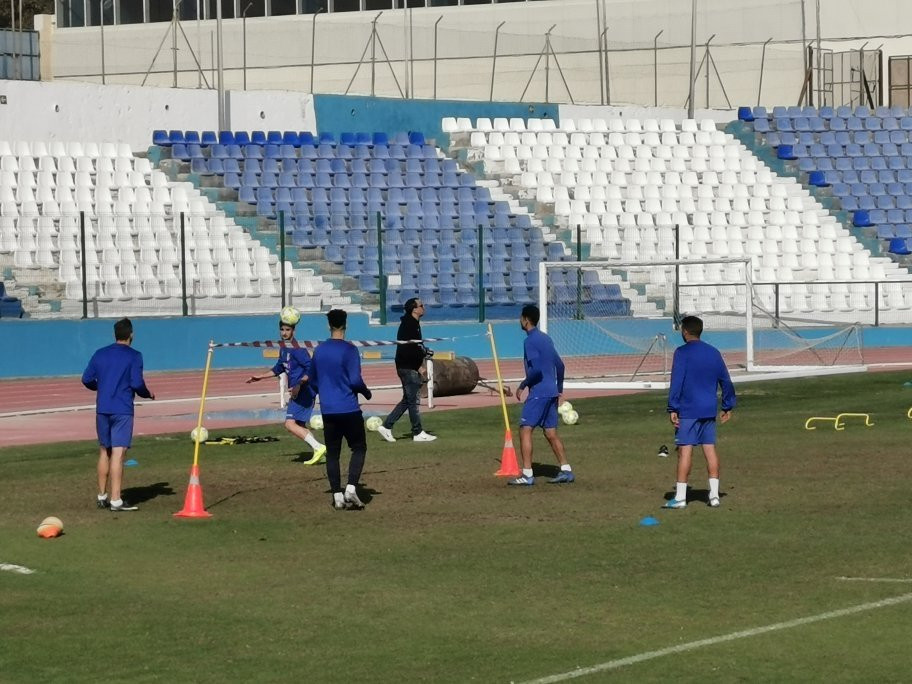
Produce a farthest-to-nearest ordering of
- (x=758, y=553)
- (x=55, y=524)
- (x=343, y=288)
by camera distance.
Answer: (x=343, y=288) → (x=55, y=524) → (x=758, y=553)

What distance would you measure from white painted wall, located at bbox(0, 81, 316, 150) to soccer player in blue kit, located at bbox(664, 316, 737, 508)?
2778cm

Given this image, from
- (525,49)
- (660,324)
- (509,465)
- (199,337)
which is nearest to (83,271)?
(199,337)

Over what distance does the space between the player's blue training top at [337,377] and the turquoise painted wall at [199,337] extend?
16.4 meters

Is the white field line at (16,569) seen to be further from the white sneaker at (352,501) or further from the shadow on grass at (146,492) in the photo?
the white sneaker at (352,501)

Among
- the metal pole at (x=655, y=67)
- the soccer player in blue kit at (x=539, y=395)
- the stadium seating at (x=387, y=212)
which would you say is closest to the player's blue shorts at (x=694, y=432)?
the soccer player in blue kit at (x=539, y=395)

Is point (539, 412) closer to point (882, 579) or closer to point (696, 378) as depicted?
point (696, 378)

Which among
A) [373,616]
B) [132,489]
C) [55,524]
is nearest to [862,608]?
[373,616]

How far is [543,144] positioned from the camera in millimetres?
46094

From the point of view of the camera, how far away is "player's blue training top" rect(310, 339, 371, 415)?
15.7m

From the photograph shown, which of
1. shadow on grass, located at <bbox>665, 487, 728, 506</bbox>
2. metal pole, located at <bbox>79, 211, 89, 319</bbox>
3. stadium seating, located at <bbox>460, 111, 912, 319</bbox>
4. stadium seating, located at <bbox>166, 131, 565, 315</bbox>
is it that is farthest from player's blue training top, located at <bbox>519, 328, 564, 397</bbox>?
stadium seating, located at <bbox>460, 111, 912, 319</bbox>

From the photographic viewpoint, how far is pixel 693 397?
15.4 m

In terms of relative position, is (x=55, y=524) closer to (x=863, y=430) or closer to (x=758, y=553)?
(x=758, y=553)

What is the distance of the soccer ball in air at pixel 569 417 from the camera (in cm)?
2400

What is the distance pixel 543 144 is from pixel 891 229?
Answer: 963cm
